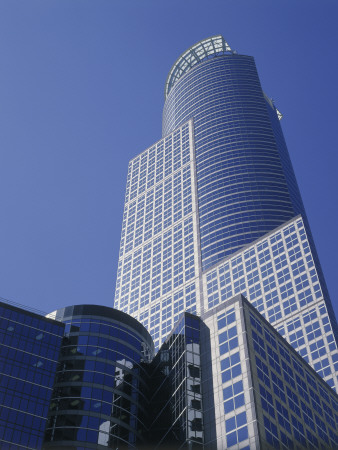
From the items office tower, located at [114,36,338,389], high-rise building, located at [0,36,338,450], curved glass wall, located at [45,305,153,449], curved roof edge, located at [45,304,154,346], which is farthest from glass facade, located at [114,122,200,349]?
curved glass wall, located at [45,305,153,449]

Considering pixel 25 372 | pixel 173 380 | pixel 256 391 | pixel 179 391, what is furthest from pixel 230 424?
pixel 25 372

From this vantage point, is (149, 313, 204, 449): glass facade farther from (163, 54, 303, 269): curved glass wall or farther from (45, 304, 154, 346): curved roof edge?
(163, 54, 303, 269): curved glass wall

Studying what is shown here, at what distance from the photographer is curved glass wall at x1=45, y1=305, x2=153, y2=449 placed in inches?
3142

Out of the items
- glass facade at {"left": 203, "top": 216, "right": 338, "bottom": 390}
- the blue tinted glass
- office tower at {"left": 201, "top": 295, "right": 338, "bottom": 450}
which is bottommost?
the blue tinted glass

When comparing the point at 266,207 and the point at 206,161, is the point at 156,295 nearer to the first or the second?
the point at 266,207

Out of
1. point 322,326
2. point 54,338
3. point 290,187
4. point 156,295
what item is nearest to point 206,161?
point 290,187

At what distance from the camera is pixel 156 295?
6531 inches

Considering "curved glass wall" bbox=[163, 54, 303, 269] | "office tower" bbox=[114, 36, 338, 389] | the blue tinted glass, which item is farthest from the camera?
"curved glass wall" bbox=[163, 54, 303, 269]

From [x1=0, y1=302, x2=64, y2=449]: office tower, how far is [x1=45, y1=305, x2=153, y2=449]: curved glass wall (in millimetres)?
1910

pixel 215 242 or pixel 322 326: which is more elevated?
pixel 215 242

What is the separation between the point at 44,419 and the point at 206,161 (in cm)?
12765

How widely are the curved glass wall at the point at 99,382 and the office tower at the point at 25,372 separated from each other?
1910mm

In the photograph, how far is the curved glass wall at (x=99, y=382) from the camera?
7981 cm

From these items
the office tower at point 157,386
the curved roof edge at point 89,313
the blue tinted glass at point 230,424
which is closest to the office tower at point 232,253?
the office tower at point 157,386
